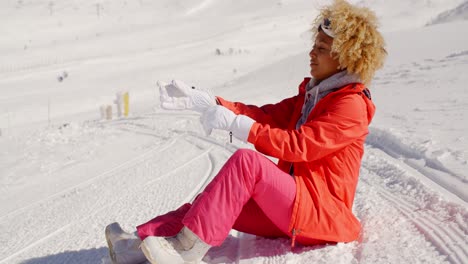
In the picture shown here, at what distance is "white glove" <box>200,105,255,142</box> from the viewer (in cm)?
238

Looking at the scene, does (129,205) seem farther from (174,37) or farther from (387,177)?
(174,37)

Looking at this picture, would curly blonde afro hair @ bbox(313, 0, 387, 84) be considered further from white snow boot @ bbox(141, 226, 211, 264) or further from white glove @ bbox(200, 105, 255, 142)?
white snow boot @ bbox(141, 226, 211, 264)

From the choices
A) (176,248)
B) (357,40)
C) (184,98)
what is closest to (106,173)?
(184,98)

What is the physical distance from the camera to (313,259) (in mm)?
2436

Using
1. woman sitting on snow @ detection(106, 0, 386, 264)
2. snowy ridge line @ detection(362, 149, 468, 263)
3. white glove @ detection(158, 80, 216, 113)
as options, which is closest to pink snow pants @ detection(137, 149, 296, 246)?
woman sitting on snow @ detection(106, 0, 386, 264)

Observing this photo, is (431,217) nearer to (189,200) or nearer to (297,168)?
(297,168)

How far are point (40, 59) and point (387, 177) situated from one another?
22873mm

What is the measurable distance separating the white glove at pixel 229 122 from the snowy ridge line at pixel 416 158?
1.59 metres

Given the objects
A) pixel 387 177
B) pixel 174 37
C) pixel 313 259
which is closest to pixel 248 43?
pixel 174 37

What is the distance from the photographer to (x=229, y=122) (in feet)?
7.93

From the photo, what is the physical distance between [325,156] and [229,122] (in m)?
0.51

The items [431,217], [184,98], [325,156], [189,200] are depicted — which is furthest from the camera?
[189,200]

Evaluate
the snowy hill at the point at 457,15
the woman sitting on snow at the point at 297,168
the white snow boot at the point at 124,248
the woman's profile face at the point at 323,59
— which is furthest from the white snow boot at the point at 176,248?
the snowy hill at the point at 457,15

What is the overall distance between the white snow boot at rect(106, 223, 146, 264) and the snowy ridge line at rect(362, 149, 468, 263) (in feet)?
4.75
